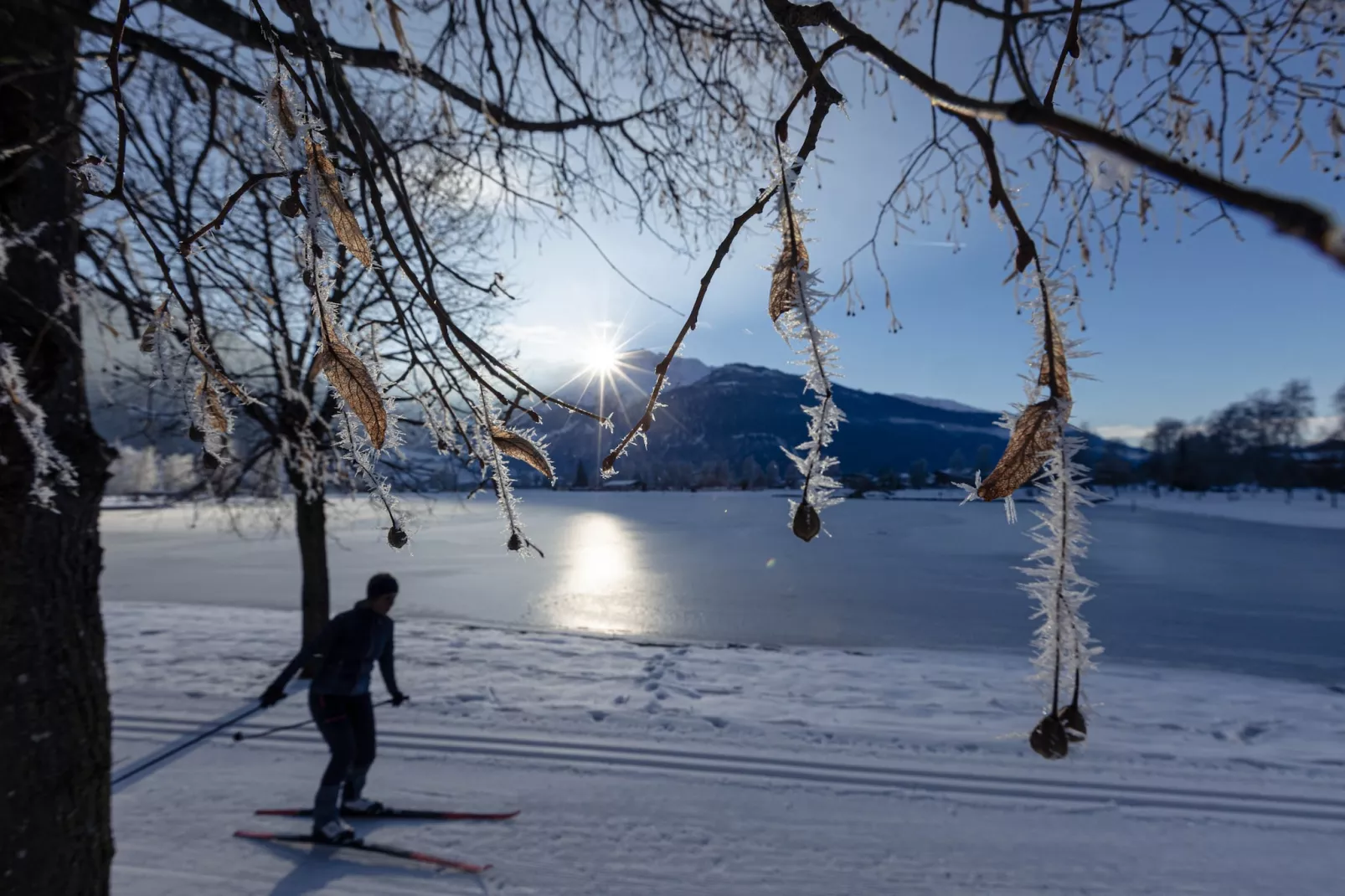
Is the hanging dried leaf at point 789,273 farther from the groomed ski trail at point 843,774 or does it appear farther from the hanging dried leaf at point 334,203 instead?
the groomed ski trail at point 843,774

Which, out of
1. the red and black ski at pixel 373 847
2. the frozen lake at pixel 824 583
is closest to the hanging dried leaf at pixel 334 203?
the frozen lake at pixel 824 583

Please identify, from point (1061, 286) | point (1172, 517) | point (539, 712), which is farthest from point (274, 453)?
point (1172, 517)

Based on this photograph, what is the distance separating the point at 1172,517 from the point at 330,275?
50.7 m

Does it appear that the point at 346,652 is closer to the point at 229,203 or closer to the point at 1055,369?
the point at 229,203

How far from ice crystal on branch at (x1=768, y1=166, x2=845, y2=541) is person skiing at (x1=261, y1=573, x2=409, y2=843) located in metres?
5.40

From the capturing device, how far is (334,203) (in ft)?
1.91

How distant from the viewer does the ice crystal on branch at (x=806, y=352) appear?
51 centimetres

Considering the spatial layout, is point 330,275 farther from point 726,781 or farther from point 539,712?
point 539,712

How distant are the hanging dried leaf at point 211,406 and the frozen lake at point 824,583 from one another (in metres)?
2.68

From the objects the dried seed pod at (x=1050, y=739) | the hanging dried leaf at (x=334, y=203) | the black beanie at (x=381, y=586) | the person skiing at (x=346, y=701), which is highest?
the hanging dried leaf at (x=334, y=203)

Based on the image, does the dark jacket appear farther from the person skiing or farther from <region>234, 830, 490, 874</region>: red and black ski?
<region>234, 830, 490, 874</region>: red and black ski

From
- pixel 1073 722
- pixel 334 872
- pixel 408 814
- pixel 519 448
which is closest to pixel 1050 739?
pixel 1073 722

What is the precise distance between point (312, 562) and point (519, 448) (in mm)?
9979

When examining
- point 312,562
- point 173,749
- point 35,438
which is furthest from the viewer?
point 312,562
